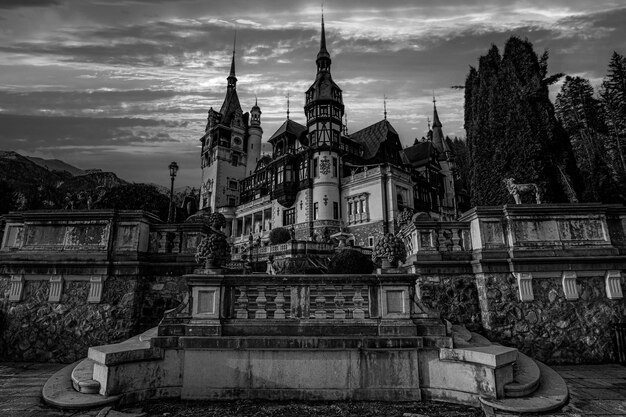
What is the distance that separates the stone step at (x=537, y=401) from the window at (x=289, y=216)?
141ft

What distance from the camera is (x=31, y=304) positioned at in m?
9.74

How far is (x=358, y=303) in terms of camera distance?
Answer: 749 cm

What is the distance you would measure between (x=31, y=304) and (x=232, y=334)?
6.97 metres

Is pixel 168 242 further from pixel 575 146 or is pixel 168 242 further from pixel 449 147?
pixel 449 147

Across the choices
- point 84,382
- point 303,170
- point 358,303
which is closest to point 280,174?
point 303,170

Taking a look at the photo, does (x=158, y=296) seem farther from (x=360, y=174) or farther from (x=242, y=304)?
(x=360, y=174)

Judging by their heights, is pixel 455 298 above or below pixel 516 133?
below

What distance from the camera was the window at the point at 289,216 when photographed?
49.5 m

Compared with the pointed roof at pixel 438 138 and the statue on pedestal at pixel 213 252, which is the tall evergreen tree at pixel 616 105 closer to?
the pointed roof at pixel 438 138

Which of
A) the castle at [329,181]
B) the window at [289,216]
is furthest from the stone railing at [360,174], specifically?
the window at [289,216]

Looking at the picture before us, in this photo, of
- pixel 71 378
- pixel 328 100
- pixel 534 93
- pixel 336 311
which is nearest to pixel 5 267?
pixel 71 378

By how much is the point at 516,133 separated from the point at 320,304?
19305 mm

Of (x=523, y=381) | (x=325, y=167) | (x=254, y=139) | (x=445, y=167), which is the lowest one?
(x=523, y=381)

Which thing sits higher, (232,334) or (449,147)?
(449,147)
